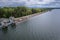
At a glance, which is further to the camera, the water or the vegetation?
the vegetation

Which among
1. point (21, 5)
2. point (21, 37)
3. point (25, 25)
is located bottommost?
Answer: point (21, 37)

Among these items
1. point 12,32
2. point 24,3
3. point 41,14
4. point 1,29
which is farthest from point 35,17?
point 1,29

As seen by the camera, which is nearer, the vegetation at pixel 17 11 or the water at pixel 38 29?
the water at pixel 38 29

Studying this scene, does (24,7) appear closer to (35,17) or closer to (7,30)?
(35,17)

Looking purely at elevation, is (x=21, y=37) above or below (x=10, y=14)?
below

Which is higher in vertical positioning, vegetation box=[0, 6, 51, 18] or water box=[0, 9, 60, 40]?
vegetation box=[0, 6, 51, 18]

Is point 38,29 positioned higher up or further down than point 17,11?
further down

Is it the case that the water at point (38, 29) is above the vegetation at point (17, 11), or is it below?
below
